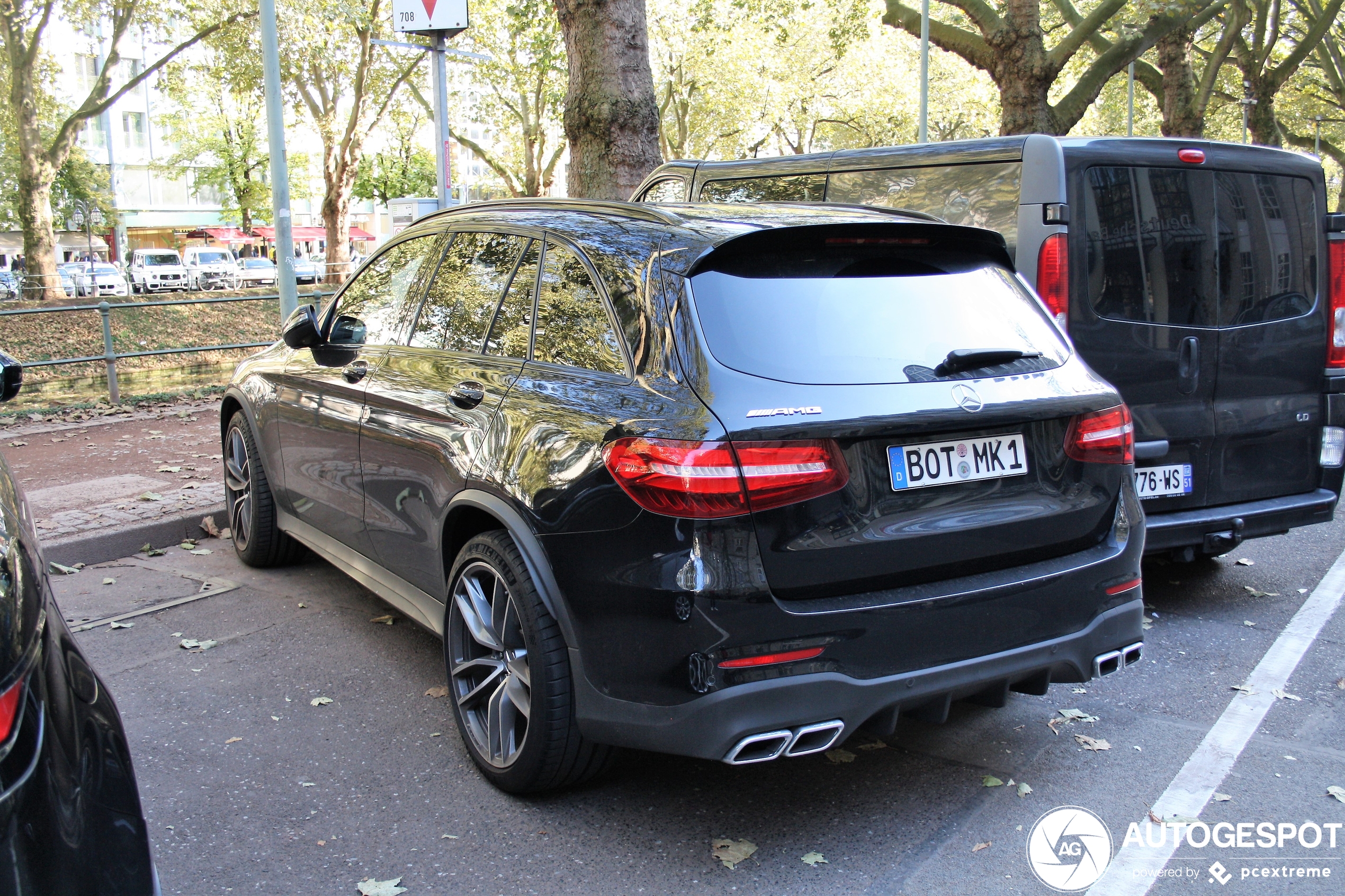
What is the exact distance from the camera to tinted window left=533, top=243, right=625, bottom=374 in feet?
10.9

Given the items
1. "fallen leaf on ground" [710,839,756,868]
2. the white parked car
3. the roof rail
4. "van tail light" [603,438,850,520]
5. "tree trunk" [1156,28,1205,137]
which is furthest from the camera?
the white parked car

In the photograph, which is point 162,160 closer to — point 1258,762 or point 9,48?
point 9,48

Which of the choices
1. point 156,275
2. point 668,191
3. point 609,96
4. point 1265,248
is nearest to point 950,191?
point 1265,248

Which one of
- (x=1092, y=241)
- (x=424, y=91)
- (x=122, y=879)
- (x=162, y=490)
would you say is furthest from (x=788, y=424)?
(x=424, y=91)

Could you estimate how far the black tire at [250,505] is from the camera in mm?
5715

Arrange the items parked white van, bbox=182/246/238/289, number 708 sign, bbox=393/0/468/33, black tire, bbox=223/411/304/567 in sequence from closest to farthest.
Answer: black tire, bbox=223/411/304/567
number 708 sign, bbox=393/0/468/33
parked white van, bbox=182/246/238/289

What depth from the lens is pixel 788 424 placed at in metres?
2.89

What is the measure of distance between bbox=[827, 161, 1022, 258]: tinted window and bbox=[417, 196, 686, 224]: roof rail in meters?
1.55

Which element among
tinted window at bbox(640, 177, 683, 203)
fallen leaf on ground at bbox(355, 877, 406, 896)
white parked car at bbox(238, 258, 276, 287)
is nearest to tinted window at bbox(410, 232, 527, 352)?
fallen leaf on ground at bbox(355, 877, 406, 896)

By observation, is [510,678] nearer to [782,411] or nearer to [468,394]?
[468,394]

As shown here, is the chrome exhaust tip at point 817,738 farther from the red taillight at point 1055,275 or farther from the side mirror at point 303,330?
the side mirror at point 303,330

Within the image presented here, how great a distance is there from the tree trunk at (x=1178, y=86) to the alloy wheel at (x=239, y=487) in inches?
970

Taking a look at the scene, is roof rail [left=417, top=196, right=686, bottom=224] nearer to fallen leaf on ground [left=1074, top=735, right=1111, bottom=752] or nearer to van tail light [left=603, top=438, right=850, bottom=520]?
van tail light [left=603, top=438, right=850, bottom=520]

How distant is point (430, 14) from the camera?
8.31 m
